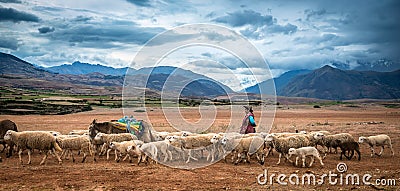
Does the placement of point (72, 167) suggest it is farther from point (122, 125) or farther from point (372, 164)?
point (372, 164)

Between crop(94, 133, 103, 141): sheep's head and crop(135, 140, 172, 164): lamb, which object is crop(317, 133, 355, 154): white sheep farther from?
crop(94, 133, 103, 141): sheep's head

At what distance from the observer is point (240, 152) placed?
14.9 m

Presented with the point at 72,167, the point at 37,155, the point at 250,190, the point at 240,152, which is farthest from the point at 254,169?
the point at 37,155

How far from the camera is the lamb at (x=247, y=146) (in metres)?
14.7

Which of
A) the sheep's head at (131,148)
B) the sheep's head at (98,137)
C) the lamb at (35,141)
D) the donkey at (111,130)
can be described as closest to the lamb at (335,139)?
the donkey at (111,130)

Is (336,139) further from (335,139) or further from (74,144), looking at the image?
(74,144)

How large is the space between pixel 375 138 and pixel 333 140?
2.59 metres

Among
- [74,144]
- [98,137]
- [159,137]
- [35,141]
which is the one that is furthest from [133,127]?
[35,141]
